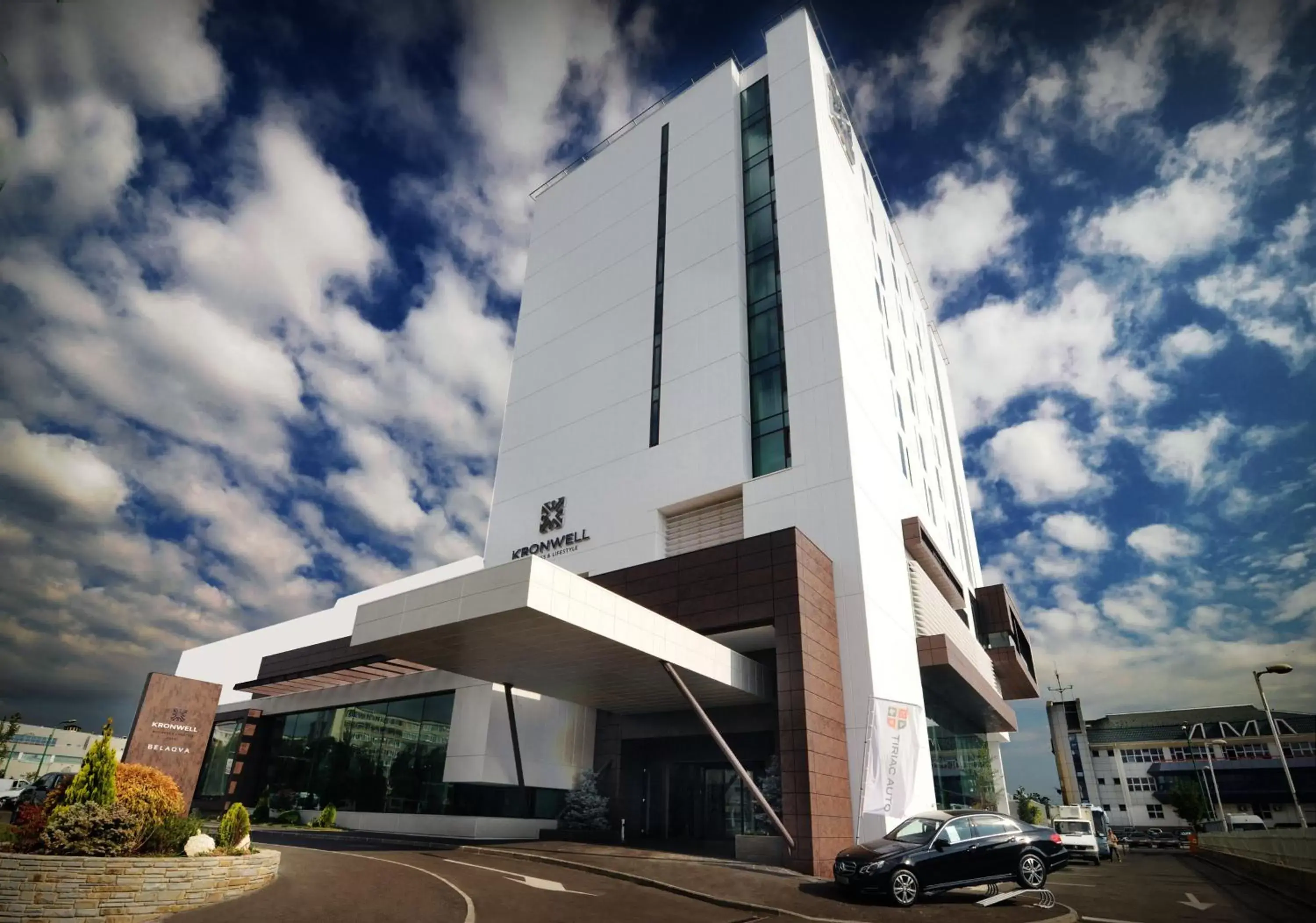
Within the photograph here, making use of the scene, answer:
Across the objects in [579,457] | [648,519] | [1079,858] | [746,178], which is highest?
[746,178]

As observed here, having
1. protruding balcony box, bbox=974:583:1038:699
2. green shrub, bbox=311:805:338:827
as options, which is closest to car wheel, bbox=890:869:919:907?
green shrub, bbox=311:805:338:827

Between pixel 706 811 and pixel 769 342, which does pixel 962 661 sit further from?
pixel 769 342

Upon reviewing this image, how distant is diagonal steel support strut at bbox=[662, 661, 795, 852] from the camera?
20.7 meters

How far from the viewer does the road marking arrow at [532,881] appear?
591 inches

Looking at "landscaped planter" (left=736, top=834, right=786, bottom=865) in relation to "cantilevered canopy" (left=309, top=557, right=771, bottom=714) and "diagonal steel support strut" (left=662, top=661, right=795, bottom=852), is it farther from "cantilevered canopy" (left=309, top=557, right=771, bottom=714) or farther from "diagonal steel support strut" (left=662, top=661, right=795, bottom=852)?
"cantilevered canopy" (left=309, top=557, right=771, bottom=714)

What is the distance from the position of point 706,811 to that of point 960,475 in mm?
43403

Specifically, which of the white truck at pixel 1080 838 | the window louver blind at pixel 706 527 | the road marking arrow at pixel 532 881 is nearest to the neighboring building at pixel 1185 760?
the white truck at pixel 1080 838

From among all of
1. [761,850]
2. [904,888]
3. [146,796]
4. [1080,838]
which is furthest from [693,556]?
[1080,838]

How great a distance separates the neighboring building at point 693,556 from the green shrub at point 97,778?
765cm

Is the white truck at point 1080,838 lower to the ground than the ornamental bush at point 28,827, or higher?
lower

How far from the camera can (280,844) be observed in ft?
72.6

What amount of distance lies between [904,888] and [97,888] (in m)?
13.9

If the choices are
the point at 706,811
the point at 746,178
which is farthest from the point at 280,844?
the point at 746,178

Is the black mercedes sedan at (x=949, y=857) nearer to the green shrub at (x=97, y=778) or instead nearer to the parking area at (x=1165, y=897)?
the parking area at (x=1165, y=897)
